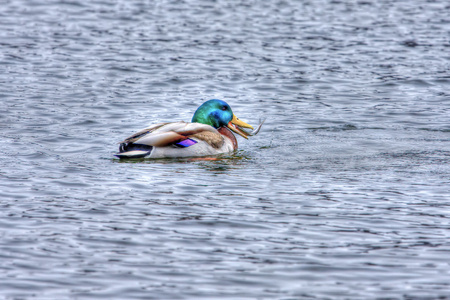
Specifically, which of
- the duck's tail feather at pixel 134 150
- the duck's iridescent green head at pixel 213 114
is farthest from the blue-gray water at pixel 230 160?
the duck's iridescent green head at pixel 213 114

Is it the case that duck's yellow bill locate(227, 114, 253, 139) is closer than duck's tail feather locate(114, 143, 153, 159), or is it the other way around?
duck's tail feather locate(114, 143, 153, 159)

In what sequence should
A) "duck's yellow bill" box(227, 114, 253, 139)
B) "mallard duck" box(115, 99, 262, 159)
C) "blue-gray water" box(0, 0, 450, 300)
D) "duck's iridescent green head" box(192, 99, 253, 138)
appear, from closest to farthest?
"blue-gray water" box(0, 0, 450, 300)
"mallard duck" box(115, 99, 262, 159)
"duck's iridescent green head" box(192, 99, 253, 138)
"duck's yellow bill" box(227, 114, 253, 139)

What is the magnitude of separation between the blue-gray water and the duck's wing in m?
0.25

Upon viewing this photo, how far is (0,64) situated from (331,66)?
7.49 metres

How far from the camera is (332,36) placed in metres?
21.0

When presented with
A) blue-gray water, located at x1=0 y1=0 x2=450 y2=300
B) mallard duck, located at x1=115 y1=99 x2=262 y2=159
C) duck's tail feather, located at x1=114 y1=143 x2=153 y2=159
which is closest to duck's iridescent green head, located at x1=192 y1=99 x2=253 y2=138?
mallard duck, located at x1=115 y1=99 x2=262 y2=159

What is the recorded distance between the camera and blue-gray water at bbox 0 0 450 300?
6688 millimetres

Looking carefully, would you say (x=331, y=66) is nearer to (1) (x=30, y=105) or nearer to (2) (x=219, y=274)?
(1) (x=30, y=105)

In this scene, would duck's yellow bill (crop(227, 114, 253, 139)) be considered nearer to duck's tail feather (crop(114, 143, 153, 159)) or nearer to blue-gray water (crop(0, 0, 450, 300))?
blue-gray water (crop(0, 0, 450, 300))

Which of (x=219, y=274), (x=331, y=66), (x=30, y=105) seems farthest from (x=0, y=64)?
(x=219, y=274)

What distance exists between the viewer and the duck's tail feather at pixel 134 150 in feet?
35.7

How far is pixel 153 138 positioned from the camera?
11008mm

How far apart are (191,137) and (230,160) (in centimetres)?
65

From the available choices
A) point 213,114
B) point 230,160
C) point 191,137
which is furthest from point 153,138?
point 213,114
